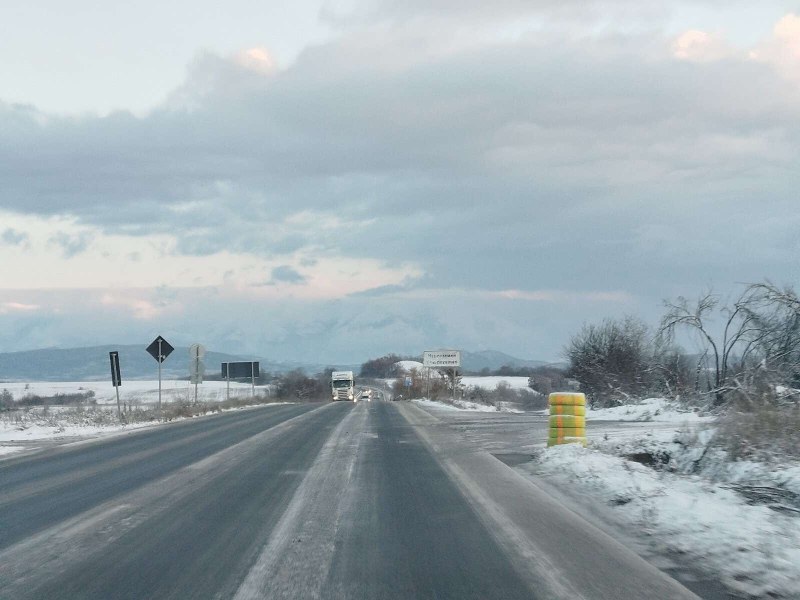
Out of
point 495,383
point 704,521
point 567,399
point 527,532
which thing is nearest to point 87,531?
point 527,532

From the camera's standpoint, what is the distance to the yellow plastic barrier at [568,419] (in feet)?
58.1

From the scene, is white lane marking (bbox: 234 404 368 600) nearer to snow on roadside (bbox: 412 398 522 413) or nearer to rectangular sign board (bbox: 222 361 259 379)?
snow on roadside (bbox: 412 398 522 413)

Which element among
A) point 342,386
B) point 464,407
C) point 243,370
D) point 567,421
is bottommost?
point 464,407

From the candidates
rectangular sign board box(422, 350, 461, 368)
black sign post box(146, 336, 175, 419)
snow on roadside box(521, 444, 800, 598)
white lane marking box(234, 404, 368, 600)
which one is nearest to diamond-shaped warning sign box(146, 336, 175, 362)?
black sign post box(146, 336, 175, 419)

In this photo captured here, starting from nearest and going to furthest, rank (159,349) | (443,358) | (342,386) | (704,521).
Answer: (704,521)
(159,349)
(443,358)
(342,386)

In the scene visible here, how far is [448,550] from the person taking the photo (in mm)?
8234

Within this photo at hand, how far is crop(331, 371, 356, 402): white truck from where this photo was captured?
86250 mm

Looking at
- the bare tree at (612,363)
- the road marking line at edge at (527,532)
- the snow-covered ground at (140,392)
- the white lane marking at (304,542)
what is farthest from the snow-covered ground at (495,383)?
the white lane marking at (304,542)

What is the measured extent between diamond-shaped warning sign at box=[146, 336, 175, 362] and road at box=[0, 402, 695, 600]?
68.5ft

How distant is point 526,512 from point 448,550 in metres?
2.53

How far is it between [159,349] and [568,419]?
2458cm

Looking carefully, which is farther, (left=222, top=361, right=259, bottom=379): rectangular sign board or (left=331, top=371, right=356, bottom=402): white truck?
(left=331, top=371, right=356, bottom=402): white truck

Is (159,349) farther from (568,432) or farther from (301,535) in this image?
(301,535)

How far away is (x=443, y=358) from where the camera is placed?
81250mm
